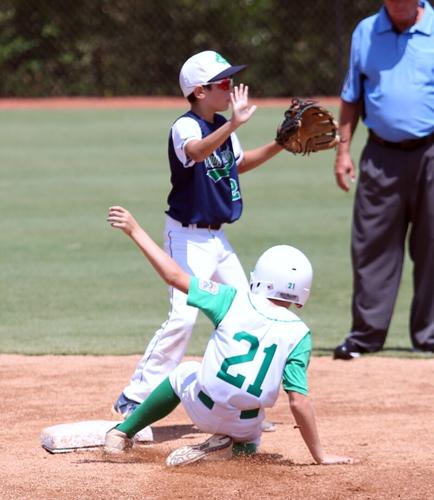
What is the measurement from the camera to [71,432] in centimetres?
556

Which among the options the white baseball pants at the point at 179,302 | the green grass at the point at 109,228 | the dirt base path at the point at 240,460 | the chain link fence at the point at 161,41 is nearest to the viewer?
the dirt base path at the point at 240,460

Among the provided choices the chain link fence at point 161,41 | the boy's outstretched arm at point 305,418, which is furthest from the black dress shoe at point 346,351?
the chain link fence at point 161,41

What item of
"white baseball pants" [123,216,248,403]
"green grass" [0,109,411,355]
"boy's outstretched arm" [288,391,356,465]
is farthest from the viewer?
"green grass" [0,109,411,355]

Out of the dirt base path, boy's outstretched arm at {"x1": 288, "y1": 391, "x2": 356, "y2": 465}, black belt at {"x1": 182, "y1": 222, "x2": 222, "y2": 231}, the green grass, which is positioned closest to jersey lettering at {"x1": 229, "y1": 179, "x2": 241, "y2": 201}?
black belt at {"x1": 182, "y1": 222, "x2": 222, "y2": 231}

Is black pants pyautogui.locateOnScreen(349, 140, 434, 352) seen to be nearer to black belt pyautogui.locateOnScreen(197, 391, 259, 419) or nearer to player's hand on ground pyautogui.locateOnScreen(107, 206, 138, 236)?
black belt pyautogui.locateOnScreen(197, 391, 259, 419)

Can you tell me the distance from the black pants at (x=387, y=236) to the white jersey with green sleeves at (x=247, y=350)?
293 centimetres

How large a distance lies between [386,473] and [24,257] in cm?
660

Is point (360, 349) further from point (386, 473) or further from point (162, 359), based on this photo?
point (386, 473)

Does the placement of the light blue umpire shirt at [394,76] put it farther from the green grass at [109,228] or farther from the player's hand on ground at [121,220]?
the player's hand on ground at [121,220]

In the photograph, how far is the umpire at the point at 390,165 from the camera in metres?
7.66

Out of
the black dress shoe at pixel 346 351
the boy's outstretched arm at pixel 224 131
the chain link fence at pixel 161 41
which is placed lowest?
the chain link fence at pixel 161 41

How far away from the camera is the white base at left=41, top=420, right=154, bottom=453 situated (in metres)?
5.51

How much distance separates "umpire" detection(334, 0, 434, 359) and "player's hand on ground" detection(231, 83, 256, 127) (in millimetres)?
2145

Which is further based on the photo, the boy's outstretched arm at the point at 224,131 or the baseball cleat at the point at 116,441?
the boy's outstretched arm at the point at 224,131
